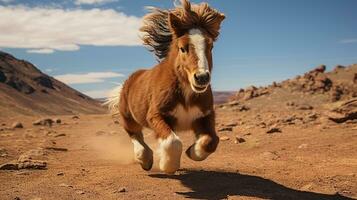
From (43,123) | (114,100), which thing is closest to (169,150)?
(114,100)

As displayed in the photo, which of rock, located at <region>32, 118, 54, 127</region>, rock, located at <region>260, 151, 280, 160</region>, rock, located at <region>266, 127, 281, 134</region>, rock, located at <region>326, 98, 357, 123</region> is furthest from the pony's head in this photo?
rock, located at <region>32, 118, 54, 127</region>

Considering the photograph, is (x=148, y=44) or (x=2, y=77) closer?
(x=148, y=44)

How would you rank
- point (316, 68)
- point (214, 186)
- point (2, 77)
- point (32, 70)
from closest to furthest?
point (214, 186) → point (316, 68) → point (2, 77) → point (32, 70)

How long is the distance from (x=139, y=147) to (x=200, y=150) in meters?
2.20

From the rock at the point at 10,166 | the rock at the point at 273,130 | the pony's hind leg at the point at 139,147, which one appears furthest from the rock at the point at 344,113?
the rock at the point at 10,166

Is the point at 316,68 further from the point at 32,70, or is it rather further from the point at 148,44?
the point at 32,70

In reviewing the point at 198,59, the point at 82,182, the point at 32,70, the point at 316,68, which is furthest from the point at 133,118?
the point at 32,70

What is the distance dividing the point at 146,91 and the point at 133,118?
5.40 feet

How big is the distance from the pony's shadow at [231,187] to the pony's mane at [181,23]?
248cm

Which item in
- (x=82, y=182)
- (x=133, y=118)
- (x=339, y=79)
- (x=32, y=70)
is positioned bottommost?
(x=82, y=182)

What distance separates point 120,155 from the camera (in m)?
12.5

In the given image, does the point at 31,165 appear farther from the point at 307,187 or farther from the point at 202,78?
the point at 307,187

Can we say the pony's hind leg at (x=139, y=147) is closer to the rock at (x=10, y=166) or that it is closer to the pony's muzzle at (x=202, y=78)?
the rock at (x=10, y=166)

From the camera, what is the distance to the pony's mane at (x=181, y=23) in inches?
328
